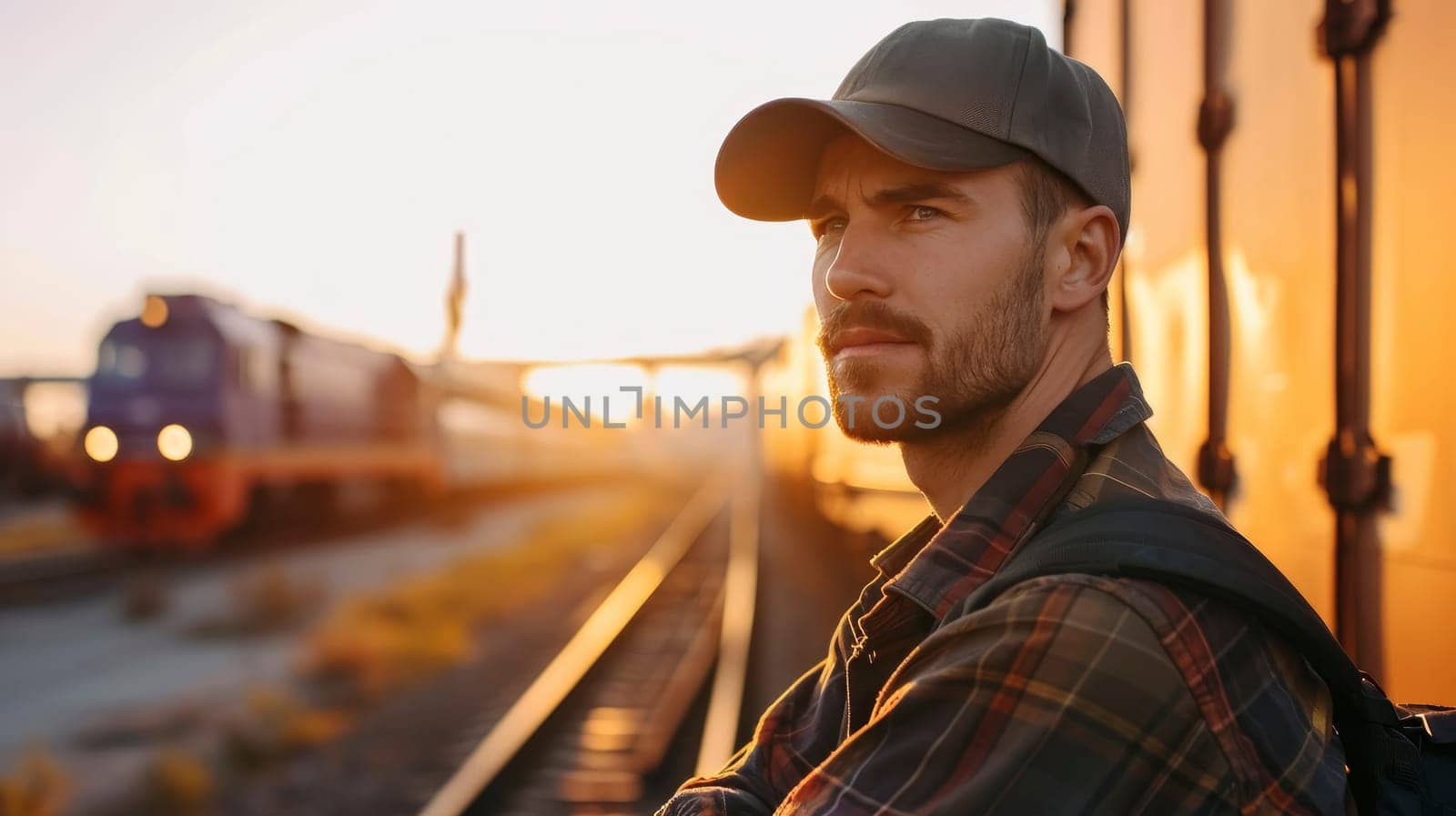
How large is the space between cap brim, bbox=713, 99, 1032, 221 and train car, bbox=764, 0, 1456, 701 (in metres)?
1.03

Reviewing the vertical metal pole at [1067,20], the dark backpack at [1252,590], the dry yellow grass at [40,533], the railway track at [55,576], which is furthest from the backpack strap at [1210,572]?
the dry yellow grass at [40,533]

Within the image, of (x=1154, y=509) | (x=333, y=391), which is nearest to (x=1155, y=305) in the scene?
(x=1154, y=509)

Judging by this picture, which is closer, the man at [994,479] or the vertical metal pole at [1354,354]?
the man at [994,479]

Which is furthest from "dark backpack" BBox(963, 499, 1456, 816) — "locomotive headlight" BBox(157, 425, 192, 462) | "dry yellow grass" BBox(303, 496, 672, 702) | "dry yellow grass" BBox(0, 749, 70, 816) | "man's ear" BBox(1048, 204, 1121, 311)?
"locomotive headlight" BBox(157, 425, 192, 462)

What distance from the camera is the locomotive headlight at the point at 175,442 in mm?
13268

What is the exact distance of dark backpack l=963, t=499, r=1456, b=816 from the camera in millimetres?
1179

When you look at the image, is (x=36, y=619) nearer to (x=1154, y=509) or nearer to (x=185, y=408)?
(x=185, y=408)

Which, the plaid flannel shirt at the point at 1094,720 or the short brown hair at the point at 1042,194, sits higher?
the short brown hair at the point at 1042,194

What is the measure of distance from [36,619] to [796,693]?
464 inches

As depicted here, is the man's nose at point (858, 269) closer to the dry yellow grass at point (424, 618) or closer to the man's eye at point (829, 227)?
the man's eye at point (829, 227)

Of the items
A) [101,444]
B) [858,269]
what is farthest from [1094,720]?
[101,444]

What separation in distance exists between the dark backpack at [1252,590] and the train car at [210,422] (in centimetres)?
1336

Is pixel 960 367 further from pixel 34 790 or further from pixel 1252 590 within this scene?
pixel 34 790

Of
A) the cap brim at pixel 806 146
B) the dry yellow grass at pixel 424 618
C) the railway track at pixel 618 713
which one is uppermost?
the cap brim at pixel 806 146
